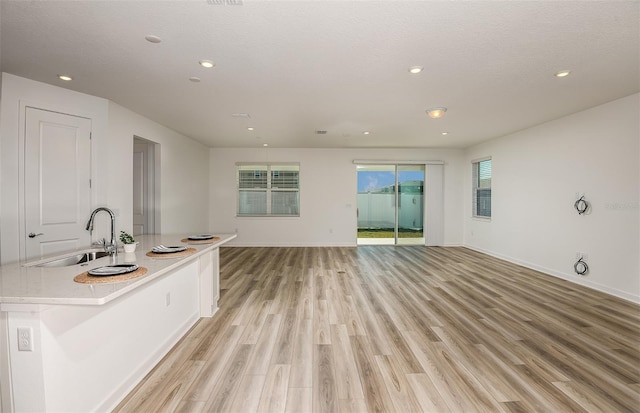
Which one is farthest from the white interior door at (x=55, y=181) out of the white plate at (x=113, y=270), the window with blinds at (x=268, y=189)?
the window with blinds at (x=268, y=189)

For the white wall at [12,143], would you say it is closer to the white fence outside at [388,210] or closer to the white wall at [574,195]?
the white fence outside at [388,210]

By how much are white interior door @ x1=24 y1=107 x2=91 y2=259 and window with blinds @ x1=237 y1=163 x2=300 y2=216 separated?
4.08 metres

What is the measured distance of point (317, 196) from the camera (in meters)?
7.49

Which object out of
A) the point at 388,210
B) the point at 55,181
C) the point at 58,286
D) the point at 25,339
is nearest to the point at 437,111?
the point at 388,210

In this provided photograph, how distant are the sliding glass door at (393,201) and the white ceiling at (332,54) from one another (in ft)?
11.1

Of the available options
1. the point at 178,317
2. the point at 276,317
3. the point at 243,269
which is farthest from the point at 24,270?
the point at 243,269

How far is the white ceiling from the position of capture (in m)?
1.94

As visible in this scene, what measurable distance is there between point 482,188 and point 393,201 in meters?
2.13

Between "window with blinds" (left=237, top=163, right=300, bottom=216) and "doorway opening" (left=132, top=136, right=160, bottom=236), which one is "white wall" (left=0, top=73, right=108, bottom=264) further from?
"window with blinds" (left=237, top=163, right=300, bottom=216)

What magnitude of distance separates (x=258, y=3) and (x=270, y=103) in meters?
2.02

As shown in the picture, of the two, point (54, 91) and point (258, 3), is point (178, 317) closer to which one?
point (258, 3)

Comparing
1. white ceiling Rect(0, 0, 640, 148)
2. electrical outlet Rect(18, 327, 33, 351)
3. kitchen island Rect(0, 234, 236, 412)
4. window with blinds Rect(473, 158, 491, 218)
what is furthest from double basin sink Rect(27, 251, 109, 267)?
window with blinds Rect(473, 158, 491, 218)

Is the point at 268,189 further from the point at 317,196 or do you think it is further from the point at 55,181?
the point at 55,181

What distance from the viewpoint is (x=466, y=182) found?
7.37 meters
